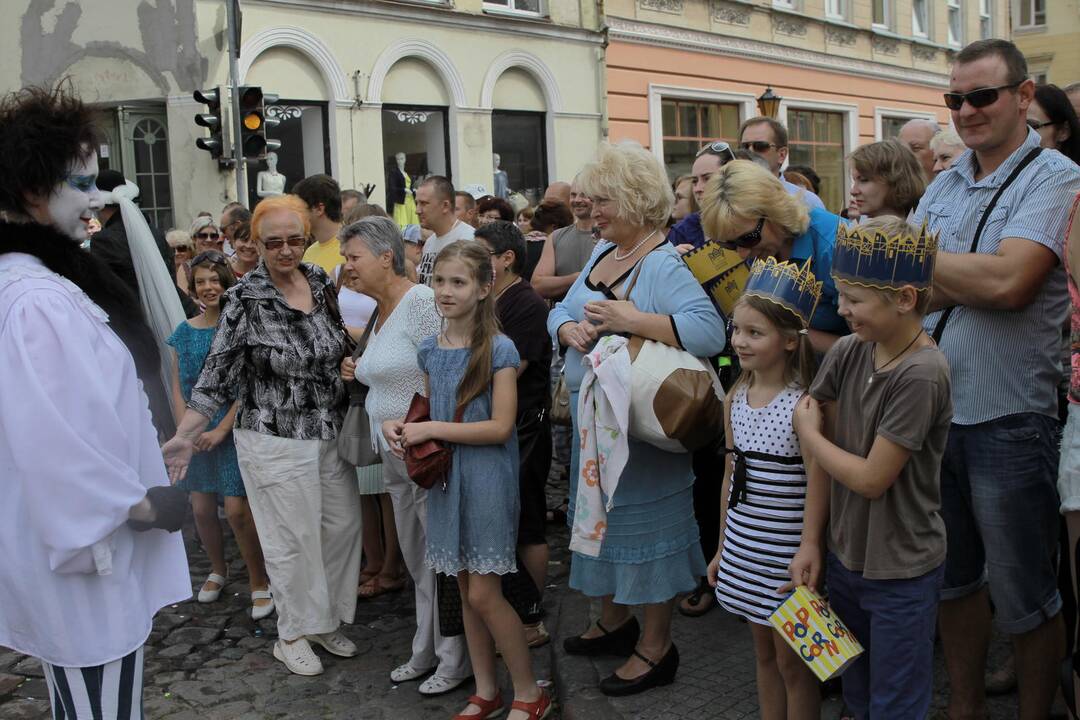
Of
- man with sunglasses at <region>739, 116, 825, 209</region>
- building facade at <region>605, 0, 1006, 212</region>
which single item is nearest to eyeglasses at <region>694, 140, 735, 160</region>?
man with sunglasses at <region>739, 116, 825, 209</region>

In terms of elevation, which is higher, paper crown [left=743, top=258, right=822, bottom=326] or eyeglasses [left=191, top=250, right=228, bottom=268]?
eyeglasses [left=191, top=250, right=228, bottom=268]

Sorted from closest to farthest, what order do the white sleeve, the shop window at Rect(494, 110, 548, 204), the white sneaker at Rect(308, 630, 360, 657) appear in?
1. the white sleeve
2. the white sneaker at Rect(308, 630, 360, 657)
3. the shop window at Rect(494, 110, 548, 204)

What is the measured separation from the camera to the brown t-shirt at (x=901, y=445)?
2.86 meters

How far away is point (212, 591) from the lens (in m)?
5.88

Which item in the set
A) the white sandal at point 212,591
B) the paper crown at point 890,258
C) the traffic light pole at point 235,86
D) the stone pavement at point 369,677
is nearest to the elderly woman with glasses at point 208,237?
the traffic light pole at point 235,86

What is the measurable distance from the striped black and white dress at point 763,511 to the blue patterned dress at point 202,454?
3131 mm

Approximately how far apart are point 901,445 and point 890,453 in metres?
0.04

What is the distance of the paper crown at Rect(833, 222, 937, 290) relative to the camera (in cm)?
287

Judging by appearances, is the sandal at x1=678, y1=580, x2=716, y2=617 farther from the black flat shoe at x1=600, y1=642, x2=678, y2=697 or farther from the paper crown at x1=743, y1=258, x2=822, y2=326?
the paper crown at x1=743, y1=258, x2=822, y2=326

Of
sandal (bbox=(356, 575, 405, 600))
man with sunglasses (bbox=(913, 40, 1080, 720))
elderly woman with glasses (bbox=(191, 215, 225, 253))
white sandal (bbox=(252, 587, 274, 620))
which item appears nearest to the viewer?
man with sunglasses (bbox=(913, 40, 1080, 720))

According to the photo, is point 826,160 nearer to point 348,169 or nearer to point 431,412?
point 348,169

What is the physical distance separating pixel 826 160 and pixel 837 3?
3329mm

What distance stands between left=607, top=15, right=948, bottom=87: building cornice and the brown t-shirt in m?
14.5

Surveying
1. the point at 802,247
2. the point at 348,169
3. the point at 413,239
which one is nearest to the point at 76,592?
the point at 802,247
